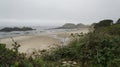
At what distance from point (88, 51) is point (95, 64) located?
0.72 meters

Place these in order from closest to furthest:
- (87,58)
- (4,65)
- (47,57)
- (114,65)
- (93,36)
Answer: (4,65), (114,65), (87,58), (47,57), (93,36)

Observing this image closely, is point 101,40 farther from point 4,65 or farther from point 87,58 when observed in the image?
point 4,65

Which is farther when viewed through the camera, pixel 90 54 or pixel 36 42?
pixel 36 42

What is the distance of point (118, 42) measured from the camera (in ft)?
24.8

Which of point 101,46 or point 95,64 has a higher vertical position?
point 101,46

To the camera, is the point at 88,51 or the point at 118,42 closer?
the point at 88,51

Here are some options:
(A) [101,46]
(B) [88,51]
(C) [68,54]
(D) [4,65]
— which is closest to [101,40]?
(A) [101,46]

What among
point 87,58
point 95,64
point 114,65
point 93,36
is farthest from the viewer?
point 93,36

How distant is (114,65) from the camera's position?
5.66m

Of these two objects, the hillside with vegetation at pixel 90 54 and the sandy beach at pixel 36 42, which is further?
the sandy beach at pixel 36 42

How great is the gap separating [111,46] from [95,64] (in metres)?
1.43

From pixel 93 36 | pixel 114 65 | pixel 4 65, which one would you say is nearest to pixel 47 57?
pixel 93 36

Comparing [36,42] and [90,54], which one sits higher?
[90,54]

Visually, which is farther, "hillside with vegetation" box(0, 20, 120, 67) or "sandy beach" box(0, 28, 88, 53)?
"sandy beach" box(0, 28, 88, 53)
